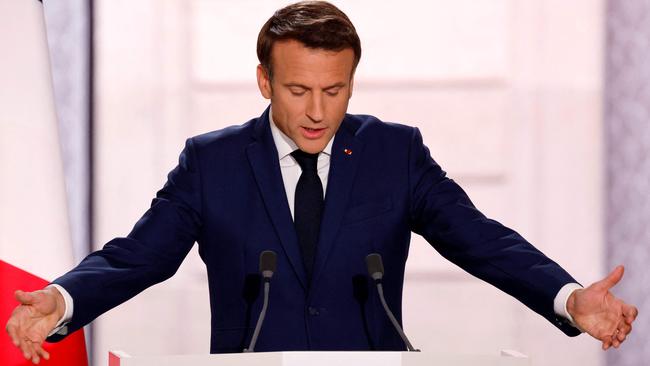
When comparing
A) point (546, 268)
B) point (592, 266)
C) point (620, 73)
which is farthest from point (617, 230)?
point (546, 268)

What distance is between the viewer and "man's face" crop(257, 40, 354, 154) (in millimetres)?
1962

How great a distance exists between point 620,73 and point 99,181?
1.72 m

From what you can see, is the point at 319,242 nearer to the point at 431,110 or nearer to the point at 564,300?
the point at 564,300

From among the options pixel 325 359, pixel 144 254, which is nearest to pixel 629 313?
pixel 325 359

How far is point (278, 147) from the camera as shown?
213 cm

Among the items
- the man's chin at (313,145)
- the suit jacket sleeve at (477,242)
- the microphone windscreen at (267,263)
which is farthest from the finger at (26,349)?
the suit jacket sleeve at (477,242)

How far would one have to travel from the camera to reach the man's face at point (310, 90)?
1.96 meters

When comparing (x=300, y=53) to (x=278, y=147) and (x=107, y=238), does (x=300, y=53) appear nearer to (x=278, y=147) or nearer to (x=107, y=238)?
(x=278, y=147)

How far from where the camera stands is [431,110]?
3281 mm

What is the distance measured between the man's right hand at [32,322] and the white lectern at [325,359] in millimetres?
223

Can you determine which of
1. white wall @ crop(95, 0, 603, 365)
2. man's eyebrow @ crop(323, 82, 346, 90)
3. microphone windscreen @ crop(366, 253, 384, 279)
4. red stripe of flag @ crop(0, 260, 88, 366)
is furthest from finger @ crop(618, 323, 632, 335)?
white wall @ crop(95, 0, 603, 365)

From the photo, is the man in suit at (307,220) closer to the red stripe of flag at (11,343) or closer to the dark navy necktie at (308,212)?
the dark navy necktie at (308,212)

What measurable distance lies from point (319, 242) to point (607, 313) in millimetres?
585

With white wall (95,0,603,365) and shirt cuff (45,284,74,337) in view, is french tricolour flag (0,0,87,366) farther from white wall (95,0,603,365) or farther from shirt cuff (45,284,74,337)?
shirt cuff (45,284,74,337)
